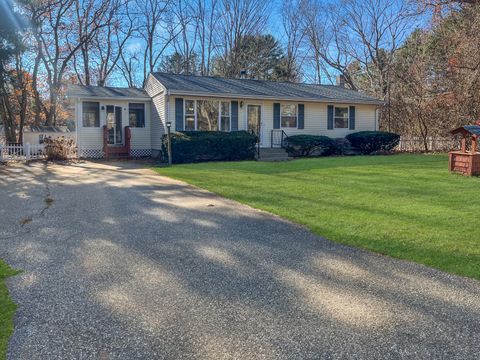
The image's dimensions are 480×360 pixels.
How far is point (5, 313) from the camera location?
299 cm

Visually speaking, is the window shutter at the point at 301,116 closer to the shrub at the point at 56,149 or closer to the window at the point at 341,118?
the window at the point at 341,118

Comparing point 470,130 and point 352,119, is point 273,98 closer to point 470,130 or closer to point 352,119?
point 352,119

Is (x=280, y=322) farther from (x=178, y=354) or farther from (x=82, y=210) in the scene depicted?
(x=82, y=210)

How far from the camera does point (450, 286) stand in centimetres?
351

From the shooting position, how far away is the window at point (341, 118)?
2109 centimetres

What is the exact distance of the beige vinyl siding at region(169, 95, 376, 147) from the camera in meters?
19.1

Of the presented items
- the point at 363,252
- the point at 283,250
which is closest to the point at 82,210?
the point at 283,250

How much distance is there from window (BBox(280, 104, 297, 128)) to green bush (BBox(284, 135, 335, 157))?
4.45 ft

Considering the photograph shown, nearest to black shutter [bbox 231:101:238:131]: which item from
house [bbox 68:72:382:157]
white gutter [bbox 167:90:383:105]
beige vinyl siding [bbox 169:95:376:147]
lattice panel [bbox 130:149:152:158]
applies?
house [bbox 68:72:382:157]

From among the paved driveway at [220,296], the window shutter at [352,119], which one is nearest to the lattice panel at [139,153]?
the window shutter at [352,119]

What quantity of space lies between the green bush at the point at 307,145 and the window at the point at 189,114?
4.35m

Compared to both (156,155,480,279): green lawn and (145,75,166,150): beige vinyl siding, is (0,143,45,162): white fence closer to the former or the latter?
(145,75,166,150): beige vinyl siding

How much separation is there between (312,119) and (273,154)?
385 cm

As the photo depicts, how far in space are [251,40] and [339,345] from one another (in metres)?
33.1
